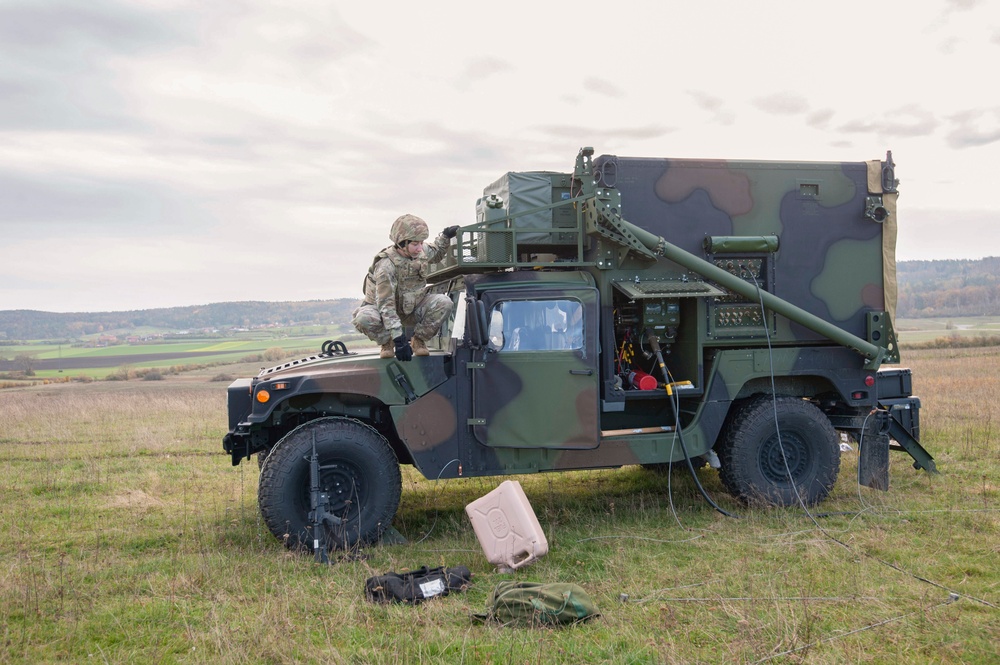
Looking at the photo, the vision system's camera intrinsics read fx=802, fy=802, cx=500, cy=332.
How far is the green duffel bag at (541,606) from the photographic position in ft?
15.1

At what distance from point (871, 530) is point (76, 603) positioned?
5854 millimetres

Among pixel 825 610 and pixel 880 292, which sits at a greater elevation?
pixel 880 292

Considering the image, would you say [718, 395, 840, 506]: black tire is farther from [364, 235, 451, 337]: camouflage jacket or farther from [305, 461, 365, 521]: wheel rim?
[305, 461, 365, 521]: wheel rim

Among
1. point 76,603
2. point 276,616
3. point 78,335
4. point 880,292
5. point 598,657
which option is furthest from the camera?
Answer: point 78,335

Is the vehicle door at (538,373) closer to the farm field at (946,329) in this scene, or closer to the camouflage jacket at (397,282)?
the camouflage jacket at (397,282)

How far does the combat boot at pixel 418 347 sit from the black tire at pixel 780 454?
2.94m

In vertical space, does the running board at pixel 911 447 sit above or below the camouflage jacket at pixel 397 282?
below

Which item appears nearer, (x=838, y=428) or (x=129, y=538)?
(x=129, y=538)

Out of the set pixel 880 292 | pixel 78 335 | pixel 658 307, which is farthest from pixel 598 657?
pixel 78 335

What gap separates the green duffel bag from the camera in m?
4.62

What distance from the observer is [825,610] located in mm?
4785

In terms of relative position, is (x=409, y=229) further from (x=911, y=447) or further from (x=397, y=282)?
(x=911, y=447)

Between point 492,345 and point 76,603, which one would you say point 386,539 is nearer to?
point 492,345

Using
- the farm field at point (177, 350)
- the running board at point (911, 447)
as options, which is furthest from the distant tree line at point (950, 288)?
the running board at point (911, 447)
